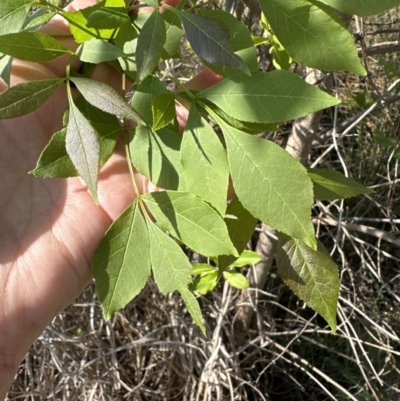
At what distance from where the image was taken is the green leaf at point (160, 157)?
0.67 metres

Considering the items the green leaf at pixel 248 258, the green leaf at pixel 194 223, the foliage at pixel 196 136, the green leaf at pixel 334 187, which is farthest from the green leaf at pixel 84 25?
the green leaf at pixel 248 258

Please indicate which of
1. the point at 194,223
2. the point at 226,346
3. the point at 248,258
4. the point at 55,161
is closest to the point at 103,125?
the point at 55,161

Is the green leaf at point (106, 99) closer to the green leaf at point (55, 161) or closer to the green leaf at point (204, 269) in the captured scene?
the green leaf at point (55, 161)

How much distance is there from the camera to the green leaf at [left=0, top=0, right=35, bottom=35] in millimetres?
662

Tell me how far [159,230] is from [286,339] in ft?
4.11

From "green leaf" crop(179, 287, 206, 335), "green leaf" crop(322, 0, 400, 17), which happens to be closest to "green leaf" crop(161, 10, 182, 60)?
"green leaf" crop(322, 0, 400, 17)

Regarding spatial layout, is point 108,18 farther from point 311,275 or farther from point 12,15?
point 311,275

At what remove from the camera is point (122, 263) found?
2.24 feet

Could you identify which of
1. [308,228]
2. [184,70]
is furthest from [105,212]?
[184,70]

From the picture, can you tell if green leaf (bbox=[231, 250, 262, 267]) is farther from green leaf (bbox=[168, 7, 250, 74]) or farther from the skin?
green leaf (bbox=[168, 7, 250, 74])

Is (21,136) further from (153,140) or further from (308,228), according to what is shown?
(308,228)

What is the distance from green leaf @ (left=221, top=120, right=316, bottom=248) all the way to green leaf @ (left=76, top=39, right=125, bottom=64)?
195 mm

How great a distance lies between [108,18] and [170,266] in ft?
1.06

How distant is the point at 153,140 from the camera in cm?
68
